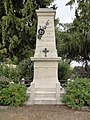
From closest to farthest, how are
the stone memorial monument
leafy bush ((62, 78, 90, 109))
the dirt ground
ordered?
1. the dirt ground
2. leafy bush ((62, 78, 90, 109))
3. the stone memorial monument

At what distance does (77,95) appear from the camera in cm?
980

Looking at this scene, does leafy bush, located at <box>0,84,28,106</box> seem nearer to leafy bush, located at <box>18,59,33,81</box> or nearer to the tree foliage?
leafy bush, located at <box>18,59,33,81</box>

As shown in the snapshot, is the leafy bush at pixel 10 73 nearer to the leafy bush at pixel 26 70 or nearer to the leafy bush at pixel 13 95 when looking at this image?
the leafy bush at pixel 26 70

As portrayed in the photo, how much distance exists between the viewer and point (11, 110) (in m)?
9.07

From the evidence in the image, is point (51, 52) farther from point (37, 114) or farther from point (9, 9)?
point (9, 9)

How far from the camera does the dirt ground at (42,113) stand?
25.3 ft

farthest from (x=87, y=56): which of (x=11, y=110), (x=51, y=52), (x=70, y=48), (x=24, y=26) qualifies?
(x=11, y=110)

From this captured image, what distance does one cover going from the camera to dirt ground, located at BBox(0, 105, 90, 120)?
25.3 ft

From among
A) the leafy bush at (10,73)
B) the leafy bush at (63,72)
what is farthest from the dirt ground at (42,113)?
the leafy bush at (63,72)

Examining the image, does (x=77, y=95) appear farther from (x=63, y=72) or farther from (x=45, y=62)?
(x=63, y=72)

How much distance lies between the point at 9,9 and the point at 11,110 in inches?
474

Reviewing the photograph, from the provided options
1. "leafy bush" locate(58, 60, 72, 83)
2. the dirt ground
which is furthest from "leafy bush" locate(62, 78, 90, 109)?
"leafy bush" locate(58, 60, 72, 83)

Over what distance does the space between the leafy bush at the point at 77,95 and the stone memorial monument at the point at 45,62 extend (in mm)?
709

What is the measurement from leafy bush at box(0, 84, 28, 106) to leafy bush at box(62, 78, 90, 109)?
1494 mm
